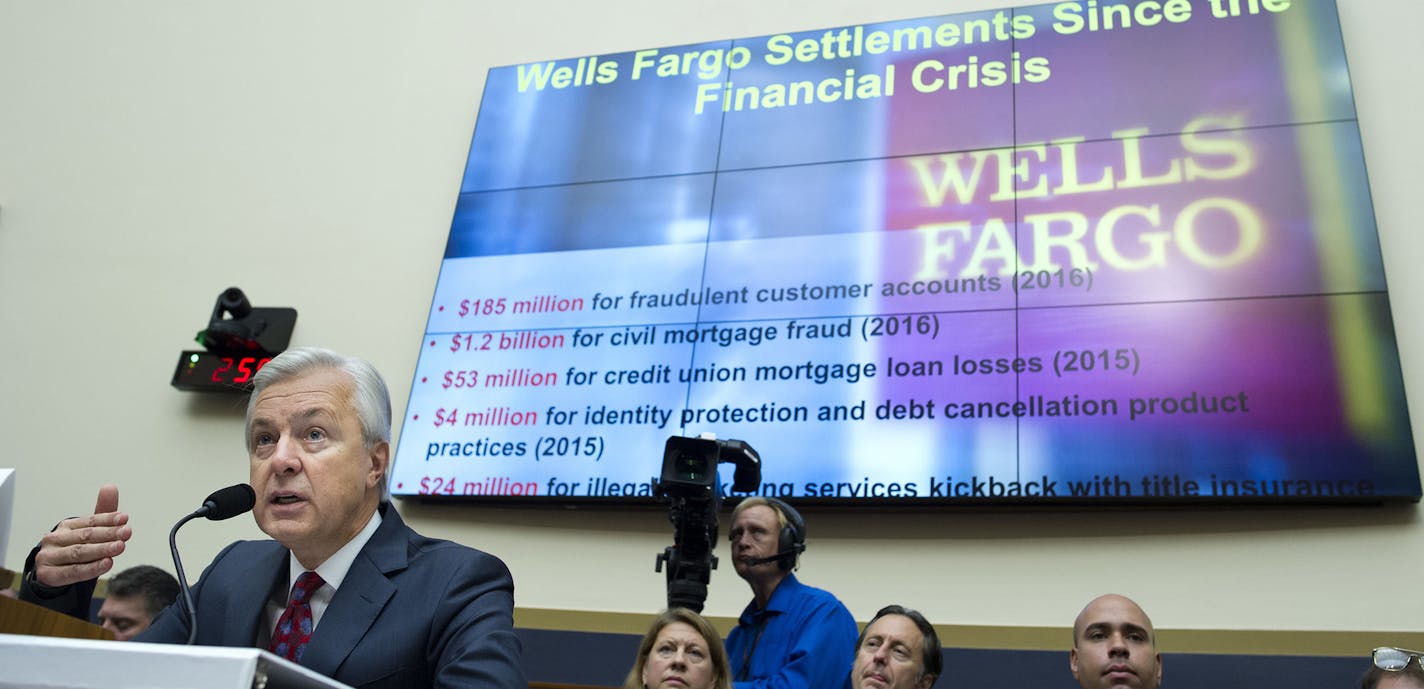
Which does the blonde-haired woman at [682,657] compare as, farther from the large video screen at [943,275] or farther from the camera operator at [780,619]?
the large video screen at [943,275]

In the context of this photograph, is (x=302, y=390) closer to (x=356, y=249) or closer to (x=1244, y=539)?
(x=1244, y=539)

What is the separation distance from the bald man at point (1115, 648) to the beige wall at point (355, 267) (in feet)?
1.89

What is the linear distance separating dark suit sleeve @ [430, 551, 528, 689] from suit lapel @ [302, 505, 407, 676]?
0.08 meters

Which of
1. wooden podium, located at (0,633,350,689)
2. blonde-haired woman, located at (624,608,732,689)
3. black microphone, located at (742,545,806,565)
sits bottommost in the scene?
wooden podium, located at (0,633,350,689)

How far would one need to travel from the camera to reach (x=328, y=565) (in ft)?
5.01

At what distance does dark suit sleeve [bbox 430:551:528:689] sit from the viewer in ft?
4.32

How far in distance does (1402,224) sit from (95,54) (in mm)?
4869

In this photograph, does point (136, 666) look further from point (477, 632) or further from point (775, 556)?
point (775, 556)

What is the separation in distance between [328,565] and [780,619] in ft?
5.08

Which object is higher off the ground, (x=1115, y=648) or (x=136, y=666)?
(x=1115, y=648)

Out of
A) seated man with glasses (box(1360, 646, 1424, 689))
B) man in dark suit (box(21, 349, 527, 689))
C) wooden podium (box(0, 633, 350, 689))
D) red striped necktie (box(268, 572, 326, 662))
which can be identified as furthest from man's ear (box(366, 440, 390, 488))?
seated man with glasses (box(1360, 646, 1424, 689))

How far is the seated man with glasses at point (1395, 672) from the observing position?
2.39m

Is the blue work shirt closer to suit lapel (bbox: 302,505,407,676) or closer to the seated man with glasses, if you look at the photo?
the seated man with glasses

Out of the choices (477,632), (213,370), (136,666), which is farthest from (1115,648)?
(213,370)
